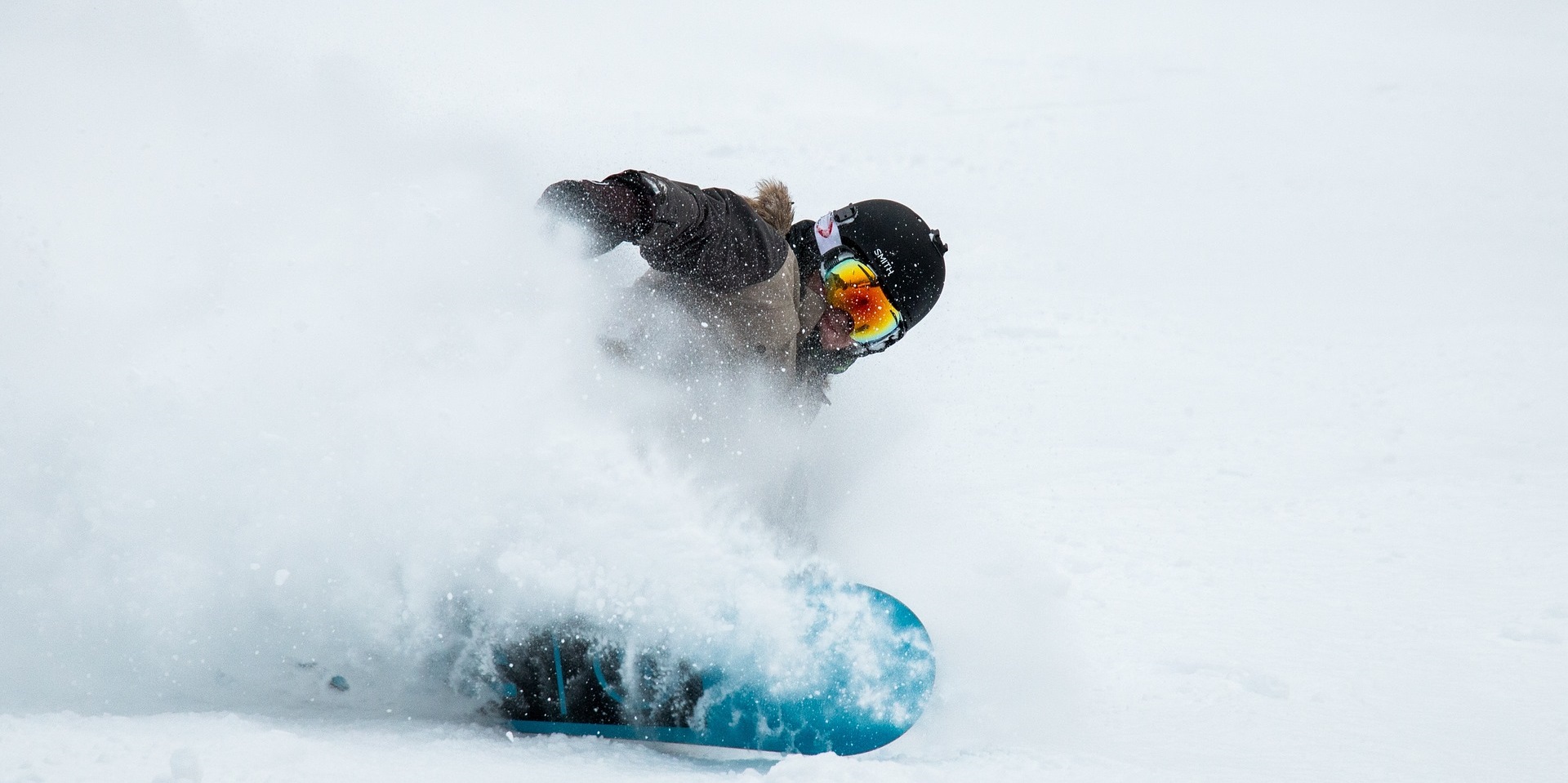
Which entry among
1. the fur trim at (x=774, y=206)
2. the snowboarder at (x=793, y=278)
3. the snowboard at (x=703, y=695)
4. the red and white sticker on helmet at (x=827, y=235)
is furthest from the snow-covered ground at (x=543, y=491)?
the red and white sticker on helmet at (x=827, y=235)

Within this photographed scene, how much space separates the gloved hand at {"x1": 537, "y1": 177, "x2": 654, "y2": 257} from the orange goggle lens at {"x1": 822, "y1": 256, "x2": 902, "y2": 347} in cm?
73

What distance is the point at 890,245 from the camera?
2.97 meters

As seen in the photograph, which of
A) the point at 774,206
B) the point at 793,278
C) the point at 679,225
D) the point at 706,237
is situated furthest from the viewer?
the point at 774,206

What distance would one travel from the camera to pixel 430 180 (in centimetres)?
316

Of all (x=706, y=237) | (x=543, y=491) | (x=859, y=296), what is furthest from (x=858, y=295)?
(x=543, y=491)

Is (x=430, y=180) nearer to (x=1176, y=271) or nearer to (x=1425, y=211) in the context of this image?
(x=1176, y=271)

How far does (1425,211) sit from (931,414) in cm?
648

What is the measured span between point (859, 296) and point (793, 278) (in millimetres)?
224

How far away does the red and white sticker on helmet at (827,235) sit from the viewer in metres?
3.00

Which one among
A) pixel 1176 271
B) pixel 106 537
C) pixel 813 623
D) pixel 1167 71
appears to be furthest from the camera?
pixel 1167 71

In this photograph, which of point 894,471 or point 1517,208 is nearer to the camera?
point 894,471

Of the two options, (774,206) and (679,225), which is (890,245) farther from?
(679,225)

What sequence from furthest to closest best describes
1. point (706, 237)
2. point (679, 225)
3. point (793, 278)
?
1. point (793, 278)
2. point (706, 237)
3. point (679, 225)

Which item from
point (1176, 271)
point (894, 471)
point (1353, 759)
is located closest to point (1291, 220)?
point (1176, 271)
